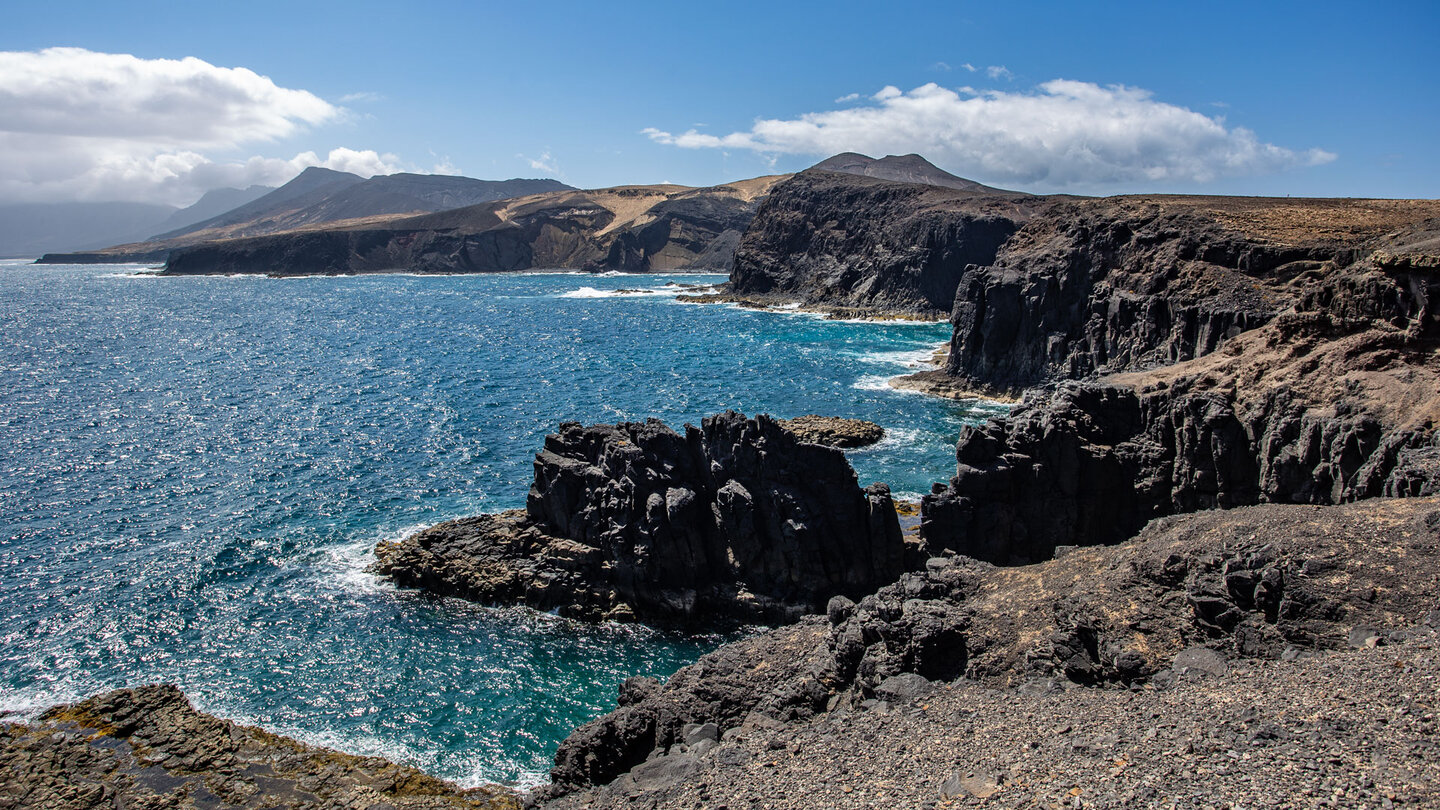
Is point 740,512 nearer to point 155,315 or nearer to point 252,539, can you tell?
point 252,539

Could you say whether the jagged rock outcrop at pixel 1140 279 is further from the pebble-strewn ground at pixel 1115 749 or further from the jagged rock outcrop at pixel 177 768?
the jagged rock outcrop at pixel 177 768

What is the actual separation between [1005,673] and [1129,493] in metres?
22.4

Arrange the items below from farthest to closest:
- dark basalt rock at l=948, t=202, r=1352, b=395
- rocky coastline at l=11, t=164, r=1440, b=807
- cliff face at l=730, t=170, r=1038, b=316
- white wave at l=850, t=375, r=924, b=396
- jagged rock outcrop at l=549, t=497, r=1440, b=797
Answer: cliff face at l=730, t=170, r=1038, b=316 < white wave at l=850, t=375, r=924, b=396 < dark basalt rock at l=948, t=202, r=1352, b=395 < jagged rock outcrop at l=549, t=497, r=1440, b=797 < rocky coastline at l=11, t=164, r=1440, b=807

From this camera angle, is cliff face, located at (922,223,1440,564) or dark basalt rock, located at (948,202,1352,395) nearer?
cliff face, located at (922,223,1440,564)

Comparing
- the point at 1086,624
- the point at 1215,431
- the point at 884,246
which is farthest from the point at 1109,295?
the point at 884,246

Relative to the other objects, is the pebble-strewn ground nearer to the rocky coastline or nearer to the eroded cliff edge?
the rocky coastline

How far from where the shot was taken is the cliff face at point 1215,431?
3581cm

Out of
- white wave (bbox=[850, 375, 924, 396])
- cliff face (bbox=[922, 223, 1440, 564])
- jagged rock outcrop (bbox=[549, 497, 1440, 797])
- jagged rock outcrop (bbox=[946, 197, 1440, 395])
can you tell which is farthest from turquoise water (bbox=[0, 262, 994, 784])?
cliff face (bbox=[922, 223, 1440, 564])

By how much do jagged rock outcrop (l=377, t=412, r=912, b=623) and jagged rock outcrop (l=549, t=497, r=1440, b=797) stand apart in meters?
10.9

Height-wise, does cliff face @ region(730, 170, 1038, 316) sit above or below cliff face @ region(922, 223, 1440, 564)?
above

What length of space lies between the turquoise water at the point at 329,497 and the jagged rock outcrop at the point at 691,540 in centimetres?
208

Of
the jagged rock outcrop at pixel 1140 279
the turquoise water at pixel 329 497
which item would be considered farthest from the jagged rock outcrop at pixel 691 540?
the jagged rock outcrop at pixel 1140 279

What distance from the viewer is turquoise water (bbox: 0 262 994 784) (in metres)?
33.2

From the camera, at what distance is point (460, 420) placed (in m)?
73.9
